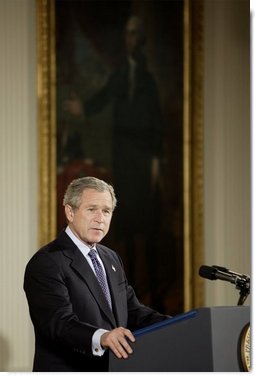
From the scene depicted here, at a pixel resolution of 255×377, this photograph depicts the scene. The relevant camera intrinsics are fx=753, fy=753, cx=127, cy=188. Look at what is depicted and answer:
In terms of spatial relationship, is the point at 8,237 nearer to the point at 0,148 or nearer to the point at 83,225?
the point at 0,148

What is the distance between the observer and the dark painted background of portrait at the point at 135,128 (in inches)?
308

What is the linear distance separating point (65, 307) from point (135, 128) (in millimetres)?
4426

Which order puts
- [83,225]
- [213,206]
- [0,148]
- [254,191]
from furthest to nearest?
[213,206]
[0,148]
[83,225]
[254,191]

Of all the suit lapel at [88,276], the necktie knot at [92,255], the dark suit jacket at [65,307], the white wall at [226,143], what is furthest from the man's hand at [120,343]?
the white wall at [226,143]

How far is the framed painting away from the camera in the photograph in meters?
7.82

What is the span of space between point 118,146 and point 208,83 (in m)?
1.23

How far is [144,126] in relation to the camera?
7.99 metres

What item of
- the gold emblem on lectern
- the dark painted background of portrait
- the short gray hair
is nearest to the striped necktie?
the short gray hair

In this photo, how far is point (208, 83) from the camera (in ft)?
26.8

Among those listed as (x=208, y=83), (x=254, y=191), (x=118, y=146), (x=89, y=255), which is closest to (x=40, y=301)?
(x=89, y=255)

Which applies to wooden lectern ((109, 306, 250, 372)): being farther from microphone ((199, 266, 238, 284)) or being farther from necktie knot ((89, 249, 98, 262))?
necktie knot ((89, 249, 98, 262))

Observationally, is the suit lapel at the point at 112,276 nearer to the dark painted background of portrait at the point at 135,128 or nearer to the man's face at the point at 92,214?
the man's face at the point at 92,214

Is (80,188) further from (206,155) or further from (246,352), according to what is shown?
(206,155)

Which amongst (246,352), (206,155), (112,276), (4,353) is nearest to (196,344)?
(246,352)
